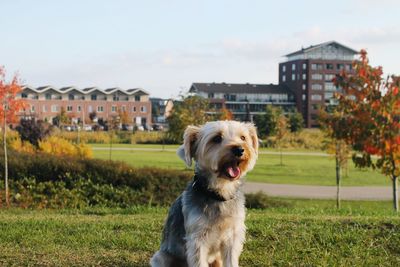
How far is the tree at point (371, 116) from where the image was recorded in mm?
15336

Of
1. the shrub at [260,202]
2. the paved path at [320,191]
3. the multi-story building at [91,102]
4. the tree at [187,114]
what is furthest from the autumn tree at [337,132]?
the multi-story building at [91,102]

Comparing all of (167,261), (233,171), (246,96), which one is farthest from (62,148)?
(246,96)

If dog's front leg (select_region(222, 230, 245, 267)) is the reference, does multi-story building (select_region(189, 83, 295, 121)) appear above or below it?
above

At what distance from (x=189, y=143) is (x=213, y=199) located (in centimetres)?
58

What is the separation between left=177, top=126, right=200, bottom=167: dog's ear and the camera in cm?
525

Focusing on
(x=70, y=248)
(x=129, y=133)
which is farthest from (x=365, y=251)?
(x=129, y=133)

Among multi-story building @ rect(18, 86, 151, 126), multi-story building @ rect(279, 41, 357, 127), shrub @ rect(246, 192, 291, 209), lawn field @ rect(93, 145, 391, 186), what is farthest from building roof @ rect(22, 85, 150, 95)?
shrub @ rect(246, 192, 291, 209)

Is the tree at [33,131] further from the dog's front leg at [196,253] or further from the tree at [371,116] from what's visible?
the dog's front leg at [196,253]

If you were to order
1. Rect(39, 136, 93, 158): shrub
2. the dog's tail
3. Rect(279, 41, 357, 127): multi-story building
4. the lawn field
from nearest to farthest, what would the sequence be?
1. the dog's tail
2. Rect(39, 136, 93, 158): shrub
3. the lawn field
4. Rect(279, 41, 357, 127): multi-story building

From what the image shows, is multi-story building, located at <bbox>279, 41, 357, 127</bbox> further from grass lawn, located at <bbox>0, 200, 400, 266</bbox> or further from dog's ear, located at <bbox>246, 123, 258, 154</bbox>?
dog's ear, located at <bbox>246, 123, 258, 154</bbox>

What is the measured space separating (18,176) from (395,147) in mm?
11241

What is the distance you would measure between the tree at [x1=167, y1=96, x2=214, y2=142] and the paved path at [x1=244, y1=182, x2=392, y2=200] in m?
9.84

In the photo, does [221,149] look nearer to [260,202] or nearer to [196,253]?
[196,253]

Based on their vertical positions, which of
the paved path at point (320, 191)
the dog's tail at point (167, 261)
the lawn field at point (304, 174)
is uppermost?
the dog's tail at point (167, 261)
